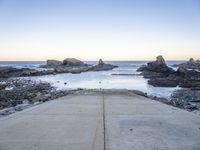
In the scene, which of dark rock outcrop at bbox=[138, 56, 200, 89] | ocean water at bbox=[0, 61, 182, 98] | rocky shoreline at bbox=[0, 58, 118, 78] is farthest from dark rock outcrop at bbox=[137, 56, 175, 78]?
rocky shoreline at bbox=[0, 58, 118, 78]

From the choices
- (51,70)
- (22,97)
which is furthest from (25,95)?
(51,70)

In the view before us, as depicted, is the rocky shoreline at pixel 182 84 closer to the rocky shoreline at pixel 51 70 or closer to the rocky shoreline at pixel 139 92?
the rocky shoreline at pixel 139 92

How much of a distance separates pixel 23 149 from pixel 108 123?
94.2 inches

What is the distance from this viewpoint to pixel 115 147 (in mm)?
4652

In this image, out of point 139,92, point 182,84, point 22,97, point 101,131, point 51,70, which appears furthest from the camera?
point 51,70

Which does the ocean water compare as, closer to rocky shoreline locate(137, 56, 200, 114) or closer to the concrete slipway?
rocky shoreline locate(137, 56, 200, 114)

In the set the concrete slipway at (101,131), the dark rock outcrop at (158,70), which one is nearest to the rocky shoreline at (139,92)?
the dark rock outcrop at (158,70)

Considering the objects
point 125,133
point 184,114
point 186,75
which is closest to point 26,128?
point 125,133

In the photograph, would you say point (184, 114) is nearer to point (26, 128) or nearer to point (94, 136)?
point (94, 136)

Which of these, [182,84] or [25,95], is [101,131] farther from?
[182,84]

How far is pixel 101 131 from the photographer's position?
18.6 feet

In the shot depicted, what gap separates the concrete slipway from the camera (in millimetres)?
4785

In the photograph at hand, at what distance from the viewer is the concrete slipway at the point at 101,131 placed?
188 inches

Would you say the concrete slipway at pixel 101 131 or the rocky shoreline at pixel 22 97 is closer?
the concrete slipway at pixel 101 131
